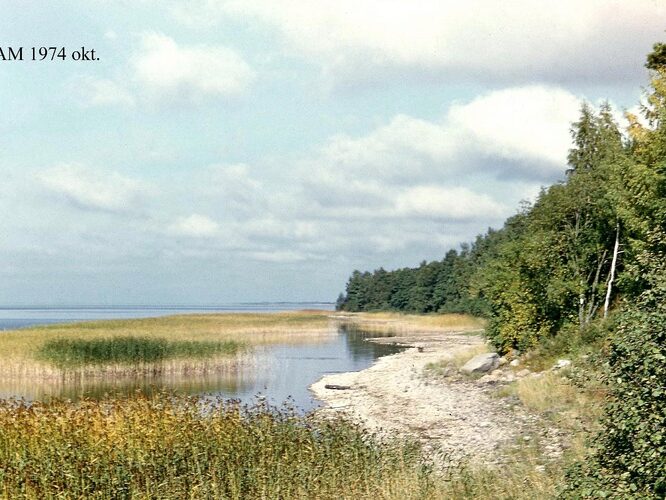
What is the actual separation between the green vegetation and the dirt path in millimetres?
A: 7943

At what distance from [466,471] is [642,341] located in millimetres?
7720

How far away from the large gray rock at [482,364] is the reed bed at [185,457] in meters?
18.1

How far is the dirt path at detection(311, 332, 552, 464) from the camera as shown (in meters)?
20.8

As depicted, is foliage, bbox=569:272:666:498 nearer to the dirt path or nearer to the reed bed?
the reed bed

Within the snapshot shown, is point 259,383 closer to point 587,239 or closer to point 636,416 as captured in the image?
point 587,239

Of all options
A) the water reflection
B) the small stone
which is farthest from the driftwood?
the small stone

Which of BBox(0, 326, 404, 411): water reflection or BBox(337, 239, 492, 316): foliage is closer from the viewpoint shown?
BBox(0, 326, 404, 411): water reflection

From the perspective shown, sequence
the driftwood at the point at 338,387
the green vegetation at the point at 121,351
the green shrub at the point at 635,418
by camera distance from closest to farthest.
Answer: the green shrub at the point at 635,418 < the driftwood at the point at 338,387 < the green vegetation at the point at 121,351

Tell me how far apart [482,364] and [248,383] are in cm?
1280

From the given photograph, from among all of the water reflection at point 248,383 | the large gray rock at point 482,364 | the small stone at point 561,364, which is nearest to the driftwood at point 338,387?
the water reflection at point 248,383

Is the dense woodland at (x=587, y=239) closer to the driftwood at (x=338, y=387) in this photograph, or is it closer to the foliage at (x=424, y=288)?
the driftwood at (x=338, y=387)

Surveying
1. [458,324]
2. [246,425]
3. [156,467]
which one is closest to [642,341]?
[156,467]

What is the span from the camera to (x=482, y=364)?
116ft

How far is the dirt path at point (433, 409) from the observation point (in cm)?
2077
